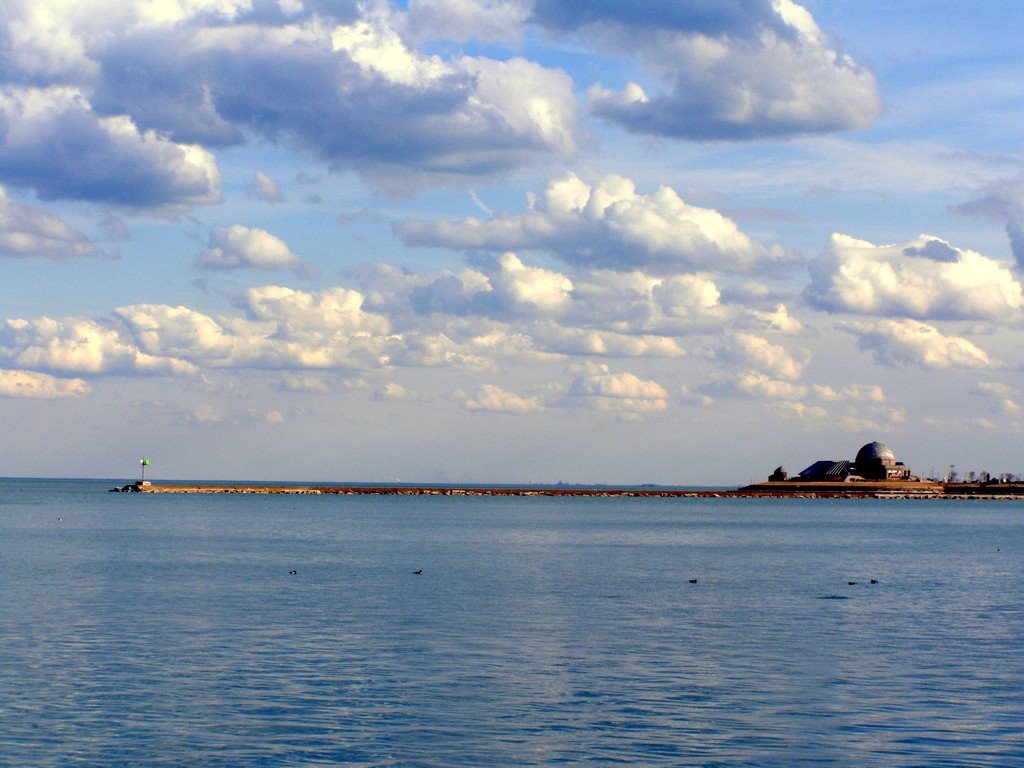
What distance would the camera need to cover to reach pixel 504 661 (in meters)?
41.8

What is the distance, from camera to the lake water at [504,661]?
30.4m

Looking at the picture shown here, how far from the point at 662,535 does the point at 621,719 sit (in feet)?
323

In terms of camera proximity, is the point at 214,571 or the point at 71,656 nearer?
the point at 71,656

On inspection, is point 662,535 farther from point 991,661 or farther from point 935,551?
point 991,661

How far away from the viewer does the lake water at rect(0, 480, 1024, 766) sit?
99.8ft

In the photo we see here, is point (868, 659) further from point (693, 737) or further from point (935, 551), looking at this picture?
point (935, 551)

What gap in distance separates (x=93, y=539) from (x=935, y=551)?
7243 centimetres

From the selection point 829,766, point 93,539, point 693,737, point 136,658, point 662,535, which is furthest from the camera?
point 662,535

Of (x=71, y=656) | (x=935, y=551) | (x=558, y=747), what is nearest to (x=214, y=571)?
(x=71, y=656)

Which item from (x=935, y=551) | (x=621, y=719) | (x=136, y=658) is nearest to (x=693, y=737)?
(x=621, y=719)

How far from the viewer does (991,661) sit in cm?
4269

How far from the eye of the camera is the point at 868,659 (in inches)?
1690

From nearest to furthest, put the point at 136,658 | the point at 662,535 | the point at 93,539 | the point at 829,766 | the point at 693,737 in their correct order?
the point at 829,766, the point at 693,737, the point at 136,658, the point at 93,539, the point at 662,535

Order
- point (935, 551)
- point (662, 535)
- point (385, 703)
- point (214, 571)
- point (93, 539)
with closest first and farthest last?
point (385, 703) < point (214, 571) < point (935, 551) < point (93, 539) < point (662, 535)
